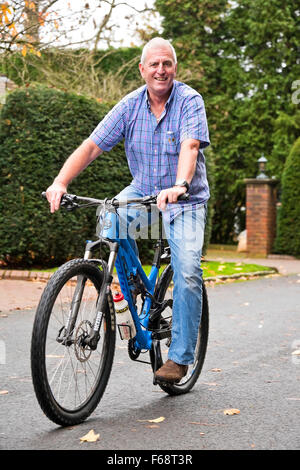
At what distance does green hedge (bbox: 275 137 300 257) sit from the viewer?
56.3 ft

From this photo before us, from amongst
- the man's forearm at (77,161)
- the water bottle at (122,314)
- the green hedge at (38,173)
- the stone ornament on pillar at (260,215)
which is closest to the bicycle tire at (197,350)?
the water bottle at (122,314)

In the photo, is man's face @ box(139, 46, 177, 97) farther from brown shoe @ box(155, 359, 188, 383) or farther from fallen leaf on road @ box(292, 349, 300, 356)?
fallen leaf on road @ box(292, 349, 300, 356)

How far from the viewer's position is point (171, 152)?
171 inches

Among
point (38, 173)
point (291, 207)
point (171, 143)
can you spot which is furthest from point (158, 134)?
point (291, 207)

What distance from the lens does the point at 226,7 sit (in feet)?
68.9

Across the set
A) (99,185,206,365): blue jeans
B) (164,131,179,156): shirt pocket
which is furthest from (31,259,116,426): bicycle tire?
(164,131,179,156): shirt pocket

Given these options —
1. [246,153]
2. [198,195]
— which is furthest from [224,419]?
[246,153]

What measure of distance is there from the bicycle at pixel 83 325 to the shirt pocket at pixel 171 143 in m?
0.36

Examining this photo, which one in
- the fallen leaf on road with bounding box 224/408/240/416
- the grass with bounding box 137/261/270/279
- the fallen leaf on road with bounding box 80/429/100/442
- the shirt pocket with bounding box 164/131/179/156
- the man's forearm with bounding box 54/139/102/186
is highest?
the shirt pocket with bounding box 164/131/179/156

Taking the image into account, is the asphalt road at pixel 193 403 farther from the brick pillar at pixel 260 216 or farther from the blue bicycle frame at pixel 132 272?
the brick pillar at pixel 260 216

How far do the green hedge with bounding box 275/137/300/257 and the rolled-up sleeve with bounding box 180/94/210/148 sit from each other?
516 inches

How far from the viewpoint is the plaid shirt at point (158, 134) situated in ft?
14.2
